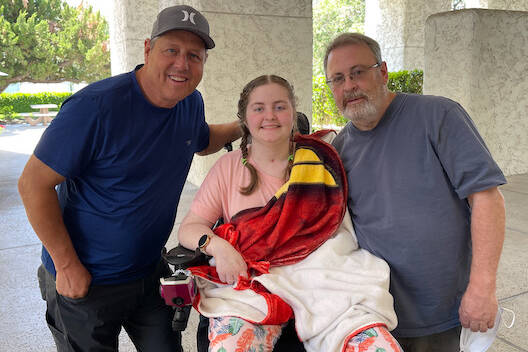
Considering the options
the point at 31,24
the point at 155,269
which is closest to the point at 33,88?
the point at 31,24

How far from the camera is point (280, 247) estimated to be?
1.93 metres

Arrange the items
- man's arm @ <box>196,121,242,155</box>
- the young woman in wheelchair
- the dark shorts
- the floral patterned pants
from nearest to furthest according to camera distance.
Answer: the floral patterned pants, the young woman in wheelchair, the dark shorts, man's arm @ <box>196,121,242,155</box>

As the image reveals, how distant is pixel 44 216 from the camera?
5.82 feet

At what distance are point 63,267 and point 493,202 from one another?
1.65 m

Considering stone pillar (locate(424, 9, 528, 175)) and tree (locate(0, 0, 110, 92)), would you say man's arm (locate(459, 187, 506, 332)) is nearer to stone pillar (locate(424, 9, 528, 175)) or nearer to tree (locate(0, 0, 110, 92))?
stone pillar (locate(424, 9, 528, 175))

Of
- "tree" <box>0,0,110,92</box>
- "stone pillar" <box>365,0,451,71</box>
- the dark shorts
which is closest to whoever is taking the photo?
the dark shorts

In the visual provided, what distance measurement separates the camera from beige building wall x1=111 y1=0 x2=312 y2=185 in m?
5.40

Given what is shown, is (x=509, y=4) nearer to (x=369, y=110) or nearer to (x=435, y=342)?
(x=369, y=110)

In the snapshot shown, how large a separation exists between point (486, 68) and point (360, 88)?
15.4 feet

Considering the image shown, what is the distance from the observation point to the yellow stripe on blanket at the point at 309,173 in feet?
6.51

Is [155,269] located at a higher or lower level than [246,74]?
lower

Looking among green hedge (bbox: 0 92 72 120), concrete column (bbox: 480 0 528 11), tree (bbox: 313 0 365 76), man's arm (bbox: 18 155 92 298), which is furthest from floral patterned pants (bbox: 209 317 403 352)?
tree (bbox: 313 0 365 76)

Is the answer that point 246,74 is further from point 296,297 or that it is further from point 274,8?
point 296,297

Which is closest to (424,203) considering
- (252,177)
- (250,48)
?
(252,177)
